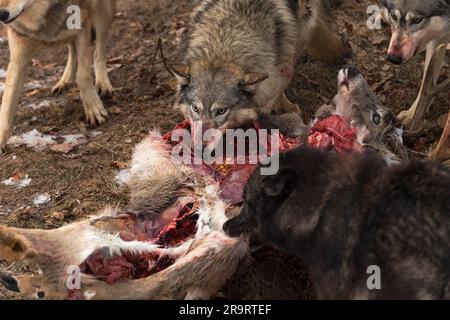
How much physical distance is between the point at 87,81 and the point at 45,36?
597mm

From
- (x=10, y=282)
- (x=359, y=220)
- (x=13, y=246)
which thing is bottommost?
(x=10, y=282)

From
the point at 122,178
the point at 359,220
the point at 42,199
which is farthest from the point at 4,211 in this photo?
the point at 359,220

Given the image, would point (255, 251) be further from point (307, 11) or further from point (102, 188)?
point (307, 11)

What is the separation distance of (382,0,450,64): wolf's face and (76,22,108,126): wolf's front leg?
2.98m

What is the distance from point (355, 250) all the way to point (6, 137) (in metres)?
4.31

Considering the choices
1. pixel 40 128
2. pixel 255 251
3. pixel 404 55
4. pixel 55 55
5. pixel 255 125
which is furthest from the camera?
pixel 55 55

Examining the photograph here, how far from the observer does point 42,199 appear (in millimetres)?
5578

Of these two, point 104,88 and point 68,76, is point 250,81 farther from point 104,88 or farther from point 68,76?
point 68,76

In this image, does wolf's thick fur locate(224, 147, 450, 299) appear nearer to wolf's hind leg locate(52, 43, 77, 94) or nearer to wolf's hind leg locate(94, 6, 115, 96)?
wolf's hind leg locate(94, 6, 115, 96)

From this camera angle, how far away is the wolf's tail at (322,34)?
6371 millimetres

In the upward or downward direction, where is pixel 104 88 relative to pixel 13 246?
downward

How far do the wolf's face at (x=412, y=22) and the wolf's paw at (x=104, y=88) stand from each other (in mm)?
3165
